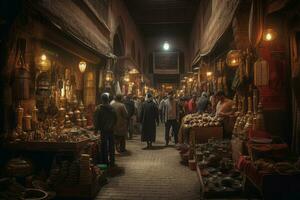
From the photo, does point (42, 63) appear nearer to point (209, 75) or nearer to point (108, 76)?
point (108, 76)

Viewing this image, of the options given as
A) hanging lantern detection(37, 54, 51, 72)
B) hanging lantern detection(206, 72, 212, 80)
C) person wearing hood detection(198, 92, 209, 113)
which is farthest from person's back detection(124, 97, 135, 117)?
hanging lantern detection(37, 54, 51, 72)

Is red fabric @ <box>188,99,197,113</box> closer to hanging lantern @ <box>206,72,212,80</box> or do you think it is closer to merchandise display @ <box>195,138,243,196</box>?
hanging lantern @ <box>206,72,212,80</box>

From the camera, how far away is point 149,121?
11.5 metres

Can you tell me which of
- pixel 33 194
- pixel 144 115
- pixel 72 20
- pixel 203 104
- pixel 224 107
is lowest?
pixel 33 194

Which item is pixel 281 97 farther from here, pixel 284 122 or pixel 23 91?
pixel 23 91

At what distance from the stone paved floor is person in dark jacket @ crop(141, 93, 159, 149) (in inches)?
67.8

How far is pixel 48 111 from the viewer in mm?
7656

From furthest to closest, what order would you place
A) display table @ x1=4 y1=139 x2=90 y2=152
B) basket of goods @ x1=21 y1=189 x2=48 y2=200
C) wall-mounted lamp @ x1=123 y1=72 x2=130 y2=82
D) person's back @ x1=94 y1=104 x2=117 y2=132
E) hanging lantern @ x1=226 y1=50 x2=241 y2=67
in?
wall-mounted lamp @ x1=123 y1=72 x2=130 y2=82 < person's back @ x1=94 y1=104 x2=117 y2=132 < hanging lantern @ x1=226 y1=50 x2=241 y2=67 < display table @ x1=4 y1=139 x2=90 y2=152 < basket of goods @ x1=21 y1=189 x2=48 y2=200

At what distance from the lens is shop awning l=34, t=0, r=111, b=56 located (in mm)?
6707

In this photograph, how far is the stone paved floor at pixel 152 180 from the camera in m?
5.72

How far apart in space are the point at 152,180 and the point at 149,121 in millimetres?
4853

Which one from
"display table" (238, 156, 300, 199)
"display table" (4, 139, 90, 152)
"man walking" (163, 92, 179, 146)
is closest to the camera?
"display table" (238, 156, 300, 199)

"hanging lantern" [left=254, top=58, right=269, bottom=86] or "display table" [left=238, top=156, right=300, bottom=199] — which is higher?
"hanging lantern" [left=254, top=58, right=269, bottom=86]

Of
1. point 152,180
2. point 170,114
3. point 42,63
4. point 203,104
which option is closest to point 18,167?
point 42,63
